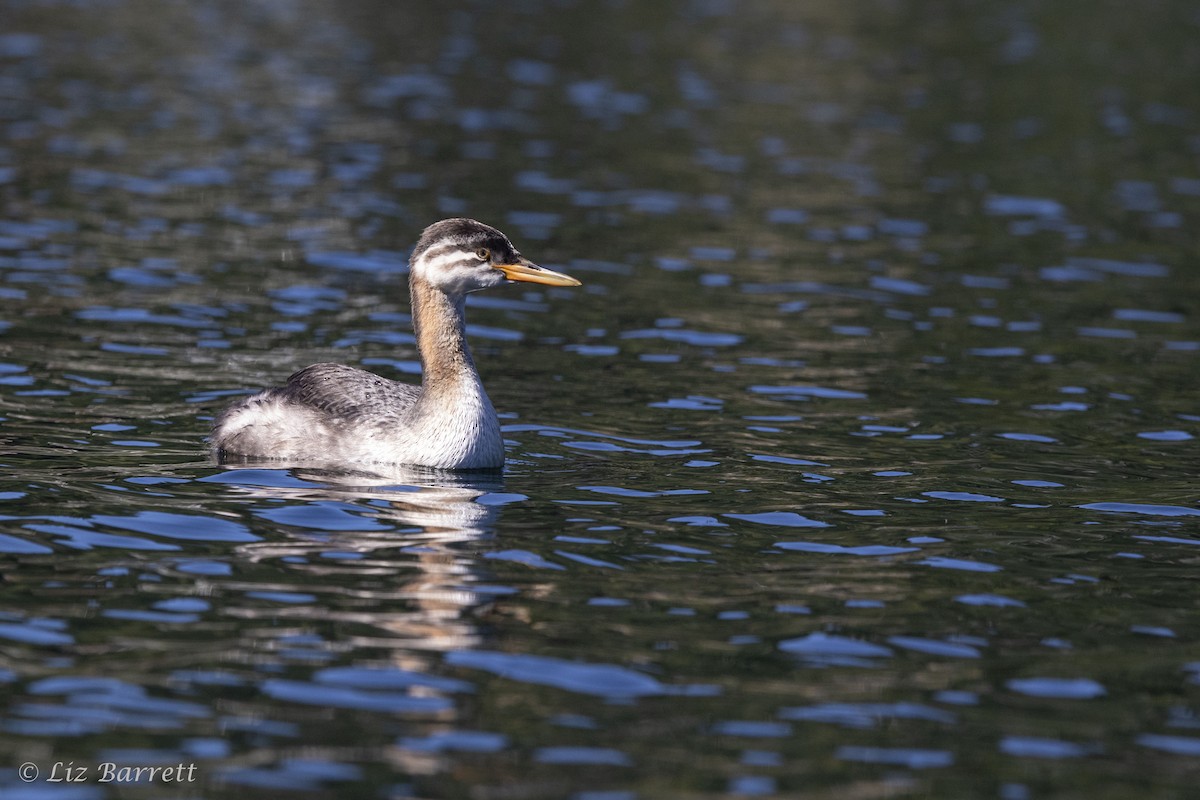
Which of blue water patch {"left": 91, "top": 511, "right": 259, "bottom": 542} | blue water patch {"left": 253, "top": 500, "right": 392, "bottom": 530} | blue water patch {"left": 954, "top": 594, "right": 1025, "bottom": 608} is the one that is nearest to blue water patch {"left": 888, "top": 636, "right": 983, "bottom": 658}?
blue water patch {"left": 954, "top": 594, "right": 1025, "bottom": 608}

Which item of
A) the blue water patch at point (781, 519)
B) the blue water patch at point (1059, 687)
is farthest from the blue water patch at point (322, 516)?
the blue water patch at point (1059, 687)

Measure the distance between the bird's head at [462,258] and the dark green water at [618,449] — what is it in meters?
1.58

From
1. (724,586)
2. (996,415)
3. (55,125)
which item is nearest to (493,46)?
(55,125)

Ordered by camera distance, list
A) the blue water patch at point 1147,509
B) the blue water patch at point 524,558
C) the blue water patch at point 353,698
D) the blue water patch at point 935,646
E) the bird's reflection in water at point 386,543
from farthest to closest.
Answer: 1. the blue water patch at point 1147,509
2. the blue water patch at point 524,558
3. the bird's reflection in water at point 386,543
4. the blue water patch at point 935,646
5. the blue water patch at point 353,698

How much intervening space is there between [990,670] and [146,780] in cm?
474

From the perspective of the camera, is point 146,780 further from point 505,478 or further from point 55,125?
point 55,125

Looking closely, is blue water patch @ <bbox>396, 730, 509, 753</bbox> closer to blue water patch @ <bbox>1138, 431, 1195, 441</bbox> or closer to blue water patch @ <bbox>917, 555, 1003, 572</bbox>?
blue water patch @ <bbox>917, 555, 1003, 572</bbox>

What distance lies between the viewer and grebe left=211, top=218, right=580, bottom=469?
44.9 feet

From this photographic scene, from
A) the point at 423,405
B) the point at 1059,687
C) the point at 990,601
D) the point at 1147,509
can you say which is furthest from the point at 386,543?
the point at 1147,509

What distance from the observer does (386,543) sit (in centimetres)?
1150

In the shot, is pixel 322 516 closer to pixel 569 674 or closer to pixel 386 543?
pixel 386 543

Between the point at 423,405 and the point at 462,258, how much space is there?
129 cm

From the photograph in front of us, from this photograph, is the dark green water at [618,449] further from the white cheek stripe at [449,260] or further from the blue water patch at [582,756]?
the white cheek stripe at [449,260]

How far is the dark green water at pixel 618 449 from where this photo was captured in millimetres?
8695
